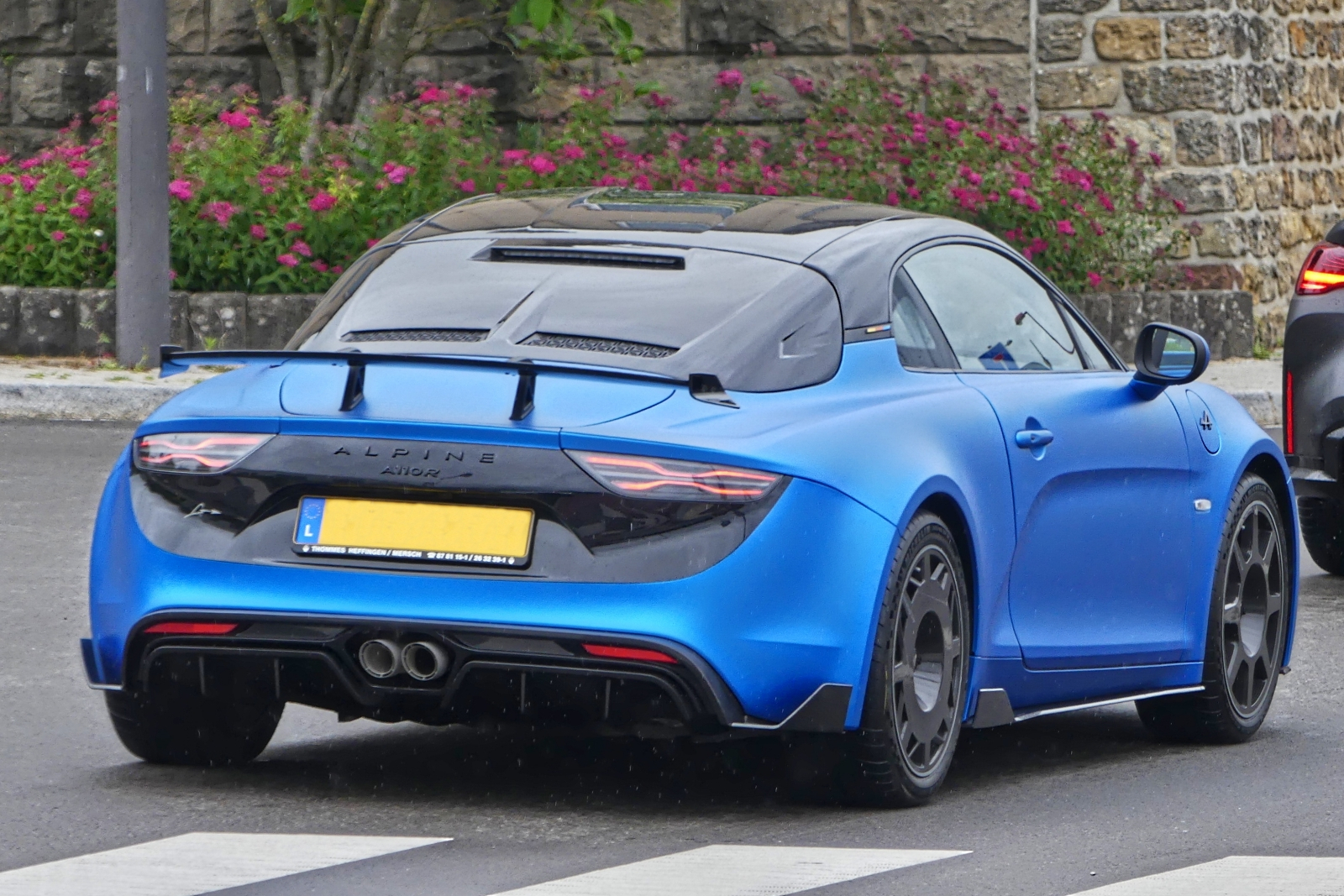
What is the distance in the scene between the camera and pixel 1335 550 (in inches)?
394

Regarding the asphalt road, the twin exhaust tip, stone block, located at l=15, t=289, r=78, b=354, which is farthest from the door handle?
stone block, located at l=15, t=289, r=78, b=354

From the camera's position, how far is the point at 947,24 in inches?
754

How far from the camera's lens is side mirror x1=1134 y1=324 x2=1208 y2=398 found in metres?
6.42

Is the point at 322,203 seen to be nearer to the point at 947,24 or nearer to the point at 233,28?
the point at 233,28

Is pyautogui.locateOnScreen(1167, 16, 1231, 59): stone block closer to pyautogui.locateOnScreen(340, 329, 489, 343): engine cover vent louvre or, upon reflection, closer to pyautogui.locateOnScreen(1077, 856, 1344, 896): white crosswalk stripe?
pyautogui.locateOnScreen(340, 329, 489, 343): engine cover vent louvre

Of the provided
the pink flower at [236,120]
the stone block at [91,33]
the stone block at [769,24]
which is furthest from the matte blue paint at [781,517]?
the stone block at [91,33]

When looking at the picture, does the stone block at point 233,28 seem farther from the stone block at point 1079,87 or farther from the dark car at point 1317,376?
the dark car at point 1317,376

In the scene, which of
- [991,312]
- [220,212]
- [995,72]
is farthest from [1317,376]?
[995,72]

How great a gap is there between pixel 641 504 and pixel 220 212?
1129 cm

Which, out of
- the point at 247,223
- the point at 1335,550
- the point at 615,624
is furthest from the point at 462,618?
the point at 247,223

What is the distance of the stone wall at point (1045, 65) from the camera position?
18.7m

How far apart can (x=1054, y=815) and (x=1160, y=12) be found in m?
13.9

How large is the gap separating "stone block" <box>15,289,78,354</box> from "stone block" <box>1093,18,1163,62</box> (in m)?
7.76

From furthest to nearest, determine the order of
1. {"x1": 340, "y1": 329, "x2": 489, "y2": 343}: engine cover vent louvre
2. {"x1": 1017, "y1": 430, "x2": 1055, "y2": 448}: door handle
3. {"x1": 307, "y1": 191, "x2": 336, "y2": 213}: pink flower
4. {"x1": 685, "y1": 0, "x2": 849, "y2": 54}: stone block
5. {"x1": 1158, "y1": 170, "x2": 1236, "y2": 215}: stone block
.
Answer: {"x1": 685, "y1": 0, "x2": 849, "y2": 54}: stone block → {"x1": 1158, "y1": 170, "x2": 1236, "y2": 215}: stone block → {"x1": 307, "y1": 191, "x2": 336, "y2": 213}: pink flower → {"x1": 1017, "y1": 430, "x2": 1055, "y2": 448}: door handle → {"x1": 340, "y1": 329, "x2": 489, "y2": 343}: engine cover vent louvre
